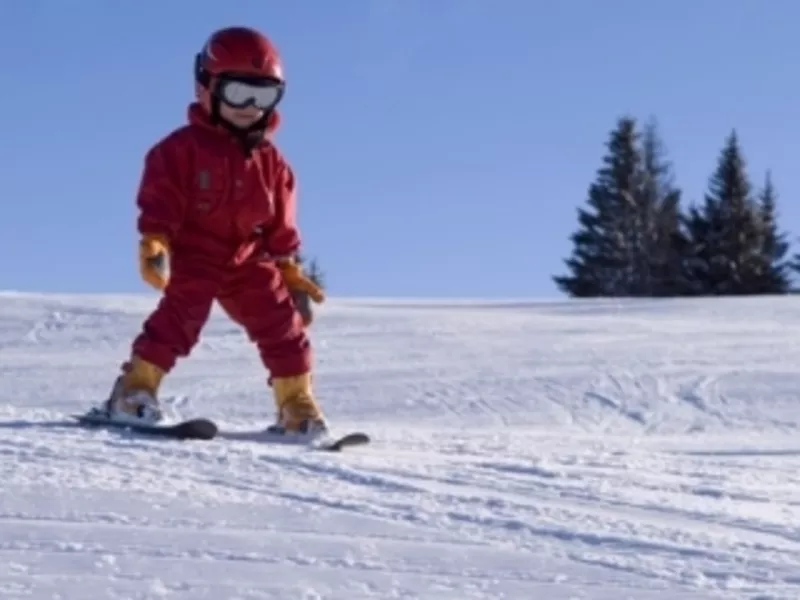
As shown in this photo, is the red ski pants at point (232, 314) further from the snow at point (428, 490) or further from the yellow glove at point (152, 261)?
the snow at point (428, 490)

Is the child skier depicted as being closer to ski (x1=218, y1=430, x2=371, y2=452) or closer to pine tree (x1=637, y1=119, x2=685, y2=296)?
ski (x1=218, y1=430, x2=371, y2=452)

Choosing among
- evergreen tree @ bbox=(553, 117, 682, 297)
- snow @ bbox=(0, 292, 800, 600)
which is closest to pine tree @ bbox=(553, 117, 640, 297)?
evergreen tree @ bbox=(553, 117, 682, 297)

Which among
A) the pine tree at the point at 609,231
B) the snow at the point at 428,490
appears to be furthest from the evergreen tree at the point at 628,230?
the snow at the point at 428,490

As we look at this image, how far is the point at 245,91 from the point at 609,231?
36.7m

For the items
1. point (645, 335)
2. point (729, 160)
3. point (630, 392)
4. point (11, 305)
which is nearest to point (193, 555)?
point (630, 392)

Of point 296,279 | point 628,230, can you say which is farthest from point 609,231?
point 296,279

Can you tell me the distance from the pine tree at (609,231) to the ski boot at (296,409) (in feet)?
112

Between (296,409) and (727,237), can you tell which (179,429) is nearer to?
(296,409)

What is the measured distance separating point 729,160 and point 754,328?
29.8m

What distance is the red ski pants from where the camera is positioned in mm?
5266

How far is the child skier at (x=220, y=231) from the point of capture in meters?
5.22

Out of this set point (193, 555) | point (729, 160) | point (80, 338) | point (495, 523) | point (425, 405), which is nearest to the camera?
point (193, 555)

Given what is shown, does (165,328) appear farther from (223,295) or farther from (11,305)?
(11,305)

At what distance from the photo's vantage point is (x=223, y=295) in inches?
215
